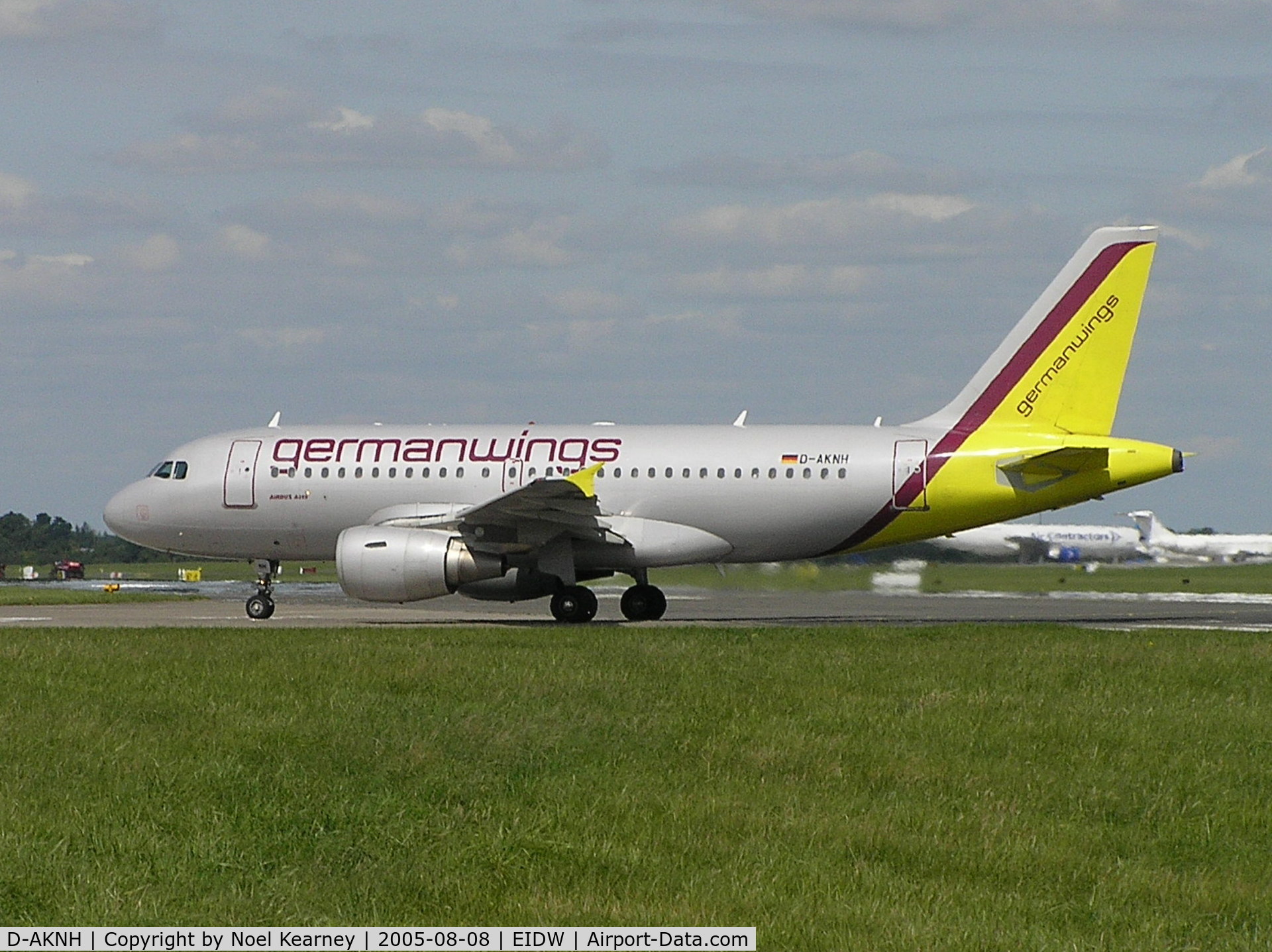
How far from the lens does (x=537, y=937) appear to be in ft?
27.7

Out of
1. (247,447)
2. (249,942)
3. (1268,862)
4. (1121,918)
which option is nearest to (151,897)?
(249,942)

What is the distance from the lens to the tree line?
127562 millimetres

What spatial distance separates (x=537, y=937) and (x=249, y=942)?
4.75 feet

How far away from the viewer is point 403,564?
29.2 m

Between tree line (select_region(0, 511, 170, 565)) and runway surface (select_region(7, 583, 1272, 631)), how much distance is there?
3320 inches

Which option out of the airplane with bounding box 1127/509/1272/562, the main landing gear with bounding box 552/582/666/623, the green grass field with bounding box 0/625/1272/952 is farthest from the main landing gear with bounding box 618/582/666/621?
the airplane with bounding box 1127/509/1272/562

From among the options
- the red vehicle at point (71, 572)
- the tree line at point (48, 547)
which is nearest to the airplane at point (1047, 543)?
the red vehicle at point (71, 572)

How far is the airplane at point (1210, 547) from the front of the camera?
8788 cm

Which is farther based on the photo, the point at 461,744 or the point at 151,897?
the point at 461,744

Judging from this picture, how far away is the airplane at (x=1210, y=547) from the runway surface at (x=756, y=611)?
40.0m

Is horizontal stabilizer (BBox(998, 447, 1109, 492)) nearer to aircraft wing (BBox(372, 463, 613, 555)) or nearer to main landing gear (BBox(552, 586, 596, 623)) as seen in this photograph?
aircraft wing (BBox(372, 463, 613, 555))

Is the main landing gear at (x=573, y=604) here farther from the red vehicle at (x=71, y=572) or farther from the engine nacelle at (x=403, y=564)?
the red vehicle at (x=71, y=572)

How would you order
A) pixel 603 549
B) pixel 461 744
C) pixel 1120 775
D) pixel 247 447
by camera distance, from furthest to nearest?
pixel 247 447 < pixel 603 549 < pixel 461 744 < pixel 1120 775

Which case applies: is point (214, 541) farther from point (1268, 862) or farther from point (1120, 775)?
point (1268, 862)
